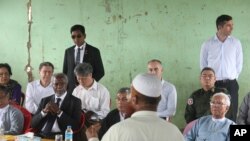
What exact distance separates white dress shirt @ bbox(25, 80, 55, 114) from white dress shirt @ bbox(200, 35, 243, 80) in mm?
2232

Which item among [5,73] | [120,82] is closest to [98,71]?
[120,82]

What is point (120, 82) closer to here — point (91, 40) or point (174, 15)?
point (91, 40)

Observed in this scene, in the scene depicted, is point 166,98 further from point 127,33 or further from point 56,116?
point 56,116

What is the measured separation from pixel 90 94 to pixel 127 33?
1.61m

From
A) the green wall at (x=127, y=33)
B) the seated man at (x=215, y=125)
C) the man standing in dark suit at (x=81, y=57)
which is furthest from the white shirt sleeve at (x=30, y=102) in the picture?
the seated man at (x=215, y=125)

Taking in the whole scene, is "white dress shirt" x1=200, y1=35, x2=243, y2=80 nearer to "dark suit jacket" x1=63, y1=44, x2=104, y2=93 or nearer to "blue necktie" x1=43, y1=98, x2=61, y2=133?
"dark suit jacket" x1=63, y1=44, x2=104, y2=93

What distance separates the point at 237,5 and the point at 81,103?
2.90 m

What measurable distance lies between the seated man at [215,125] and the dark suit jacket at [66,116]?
1.26 m

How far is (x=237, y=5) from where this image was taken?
695cm

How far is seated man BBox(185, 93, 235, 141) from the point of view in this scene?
484 centimetres

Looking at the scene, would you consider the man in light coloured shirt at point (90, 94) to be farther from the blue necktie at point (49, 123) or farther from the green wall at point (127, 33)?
the green wall at point (127, 33)

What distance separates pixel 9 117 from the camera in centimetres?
523

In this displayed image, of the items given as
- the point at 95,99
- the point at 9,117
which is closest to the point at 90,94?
the point at 95,99

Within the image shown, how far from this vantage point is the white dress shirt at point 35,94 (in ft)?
20.1
